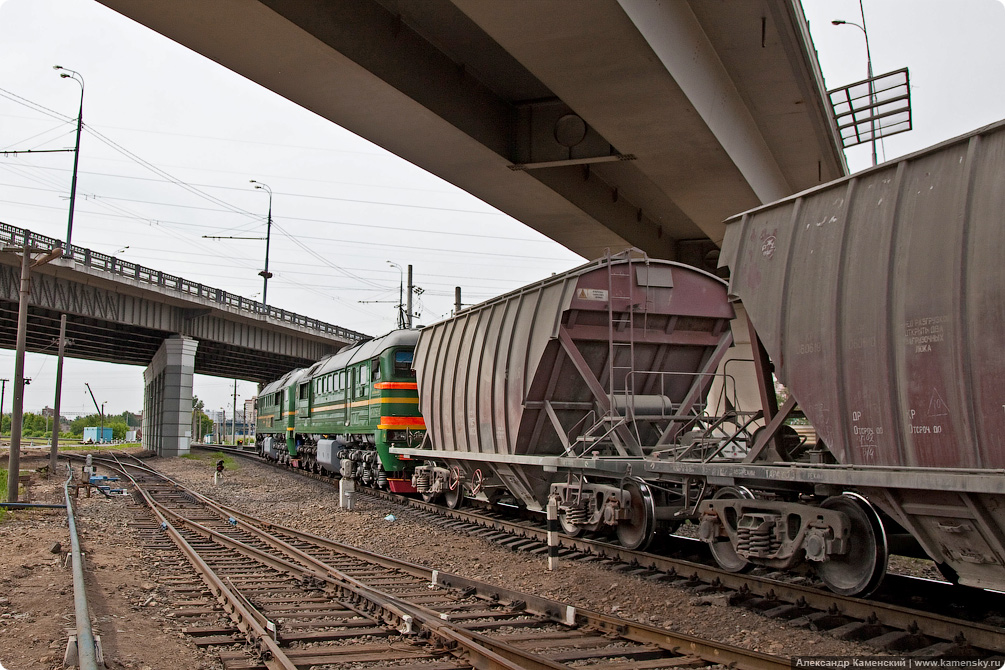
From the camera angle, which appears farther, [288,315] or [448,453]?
[288,315]

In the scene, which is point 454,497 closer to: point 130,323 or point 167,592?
point 167,592

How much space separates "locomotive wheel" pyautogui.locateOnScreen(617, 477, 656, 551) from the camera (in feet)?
27.8

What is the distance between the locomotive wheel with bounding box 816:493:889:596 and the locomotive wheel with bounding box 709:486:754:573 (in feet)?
3.04

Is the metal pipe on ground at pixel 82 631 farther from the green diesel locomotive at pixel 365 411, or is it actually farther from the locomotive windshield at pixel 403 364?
the locomotive windshield at pixel 403 364

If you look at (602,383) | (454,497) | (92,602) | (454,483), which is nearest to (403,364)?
(454,497)

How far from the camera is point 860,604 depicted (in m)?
6.09

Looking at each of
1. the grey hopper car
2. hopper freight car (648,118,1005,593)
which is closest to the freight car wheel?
hopper freight car (648,118,1005,593)

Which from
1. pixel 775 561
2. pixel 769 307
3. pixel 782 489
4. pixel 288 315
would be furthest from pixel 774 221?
pixel 288 315

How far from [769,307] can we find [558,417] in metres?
4.45

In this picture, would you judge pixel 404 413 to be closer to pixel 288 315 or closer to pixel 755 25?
pixel 755 25

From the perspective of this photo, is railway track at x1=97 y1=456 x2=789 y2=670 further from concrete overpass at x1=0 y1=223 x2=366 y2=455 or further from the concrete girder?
the concrete girder

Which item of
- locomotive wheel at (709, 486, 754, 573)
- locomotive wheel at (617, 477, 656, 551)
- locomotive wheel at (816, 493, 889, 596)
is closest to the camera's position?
locomotive wheel at (816, 493, 889, 596)

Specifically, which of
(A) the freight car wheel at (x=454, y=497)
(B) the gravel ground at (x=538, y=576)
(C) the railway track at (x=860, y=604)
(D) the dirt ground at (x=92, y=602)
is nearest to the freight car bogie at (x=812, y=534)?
(C) the railway track at (x=860, y=604)

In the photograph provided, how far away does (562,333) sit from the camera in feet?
31.6
